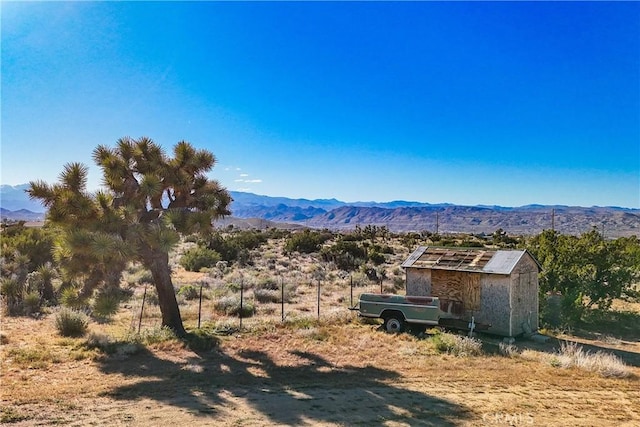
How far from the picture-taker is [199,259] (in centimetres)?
2919

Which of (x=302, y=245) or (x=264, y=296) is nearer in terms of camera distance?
(x=264, y=296)

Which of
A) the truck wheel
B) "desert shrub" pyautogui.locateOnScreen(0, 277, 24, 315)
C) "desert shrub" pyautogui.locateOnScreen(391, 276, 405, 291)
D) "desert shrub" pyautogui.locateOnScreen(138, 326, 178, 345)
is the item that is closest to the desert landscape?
"desert shrub" pyautogui.locateOnScreen(138, 326, 178, 345)

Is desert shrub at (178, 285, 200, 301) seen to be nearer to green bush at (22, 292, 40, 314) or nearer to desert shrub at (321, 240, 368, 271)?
green bush at (22, 292, 40, 314)

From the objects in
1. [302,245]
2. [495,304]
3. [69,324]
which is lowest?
[69,324]

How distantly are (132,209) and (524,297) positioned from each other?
1199cm

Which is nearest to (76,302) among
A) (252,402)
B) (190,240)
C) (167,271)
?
(167,271)

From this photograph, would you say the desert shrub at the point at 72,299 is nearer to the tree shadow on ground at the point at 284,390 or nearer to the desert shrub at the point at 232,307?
the tree shadow on ground at the point at 284,390

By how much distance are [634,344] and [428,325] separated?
6.41m

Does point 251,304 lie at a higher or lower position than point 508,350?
higher

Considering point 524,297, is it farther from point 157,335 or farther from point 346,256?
point 346,256

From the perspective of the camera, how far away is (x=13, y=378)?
31.7 feet

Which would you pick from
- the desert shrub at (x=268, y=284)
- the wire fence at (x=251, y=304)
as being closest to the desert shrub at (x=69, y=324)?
the wire fence at (x=251, y=304)

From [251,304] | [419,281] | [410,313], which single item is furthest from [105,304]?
[419,281]

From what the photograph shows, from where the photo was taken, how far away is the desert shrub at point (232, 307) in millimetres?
17422
